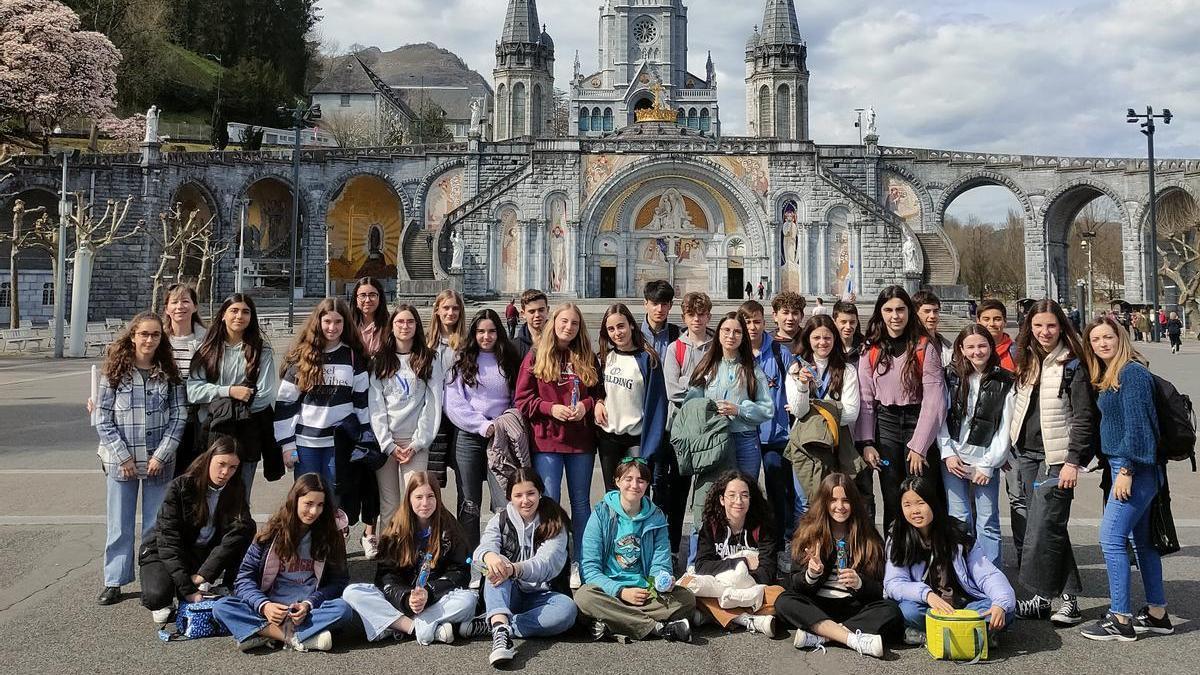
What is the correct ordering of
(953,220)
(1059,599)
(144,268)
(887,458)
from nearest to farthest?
(1059,599) → (887,458) → (144,268) → (953,220)

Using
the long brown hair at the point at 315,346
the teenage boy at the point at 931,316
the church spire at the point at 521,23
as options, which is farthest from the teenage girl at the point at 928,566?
the church spire at the point at 521,23

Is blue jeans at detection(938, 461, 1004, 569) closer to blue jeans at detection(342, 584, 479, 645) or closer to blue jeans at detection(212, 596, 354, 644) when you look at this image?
blue jeans at detection(342, 584, 479, 645)

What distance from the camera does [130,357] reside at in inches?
200

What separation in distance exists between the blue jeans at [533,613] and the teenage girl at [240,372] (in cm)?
188

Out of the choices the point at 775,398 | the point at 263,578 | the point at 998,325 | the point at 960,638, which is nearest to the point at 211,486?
the point at 263,578

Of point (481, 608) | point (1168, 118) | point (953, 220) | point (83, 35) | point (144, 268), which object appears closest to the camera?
point (481, 608)

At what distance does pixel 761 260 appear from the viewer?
117 feet

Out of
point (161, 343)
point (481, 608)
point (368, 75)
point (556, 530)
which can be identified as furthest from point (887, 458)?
point (368, 75)

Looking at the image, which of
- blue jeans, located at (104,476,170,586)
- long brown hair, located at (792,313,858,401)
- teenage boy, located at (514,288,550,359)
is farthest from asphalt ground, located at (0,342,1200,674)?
teenage boy, located at (514,288,550,359)

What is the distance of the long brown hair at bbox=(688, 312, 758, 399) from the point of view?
5457 mm

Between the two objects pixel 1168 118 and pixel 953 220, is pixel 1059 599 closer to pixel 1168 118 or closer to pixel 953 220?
pixel 1168 118

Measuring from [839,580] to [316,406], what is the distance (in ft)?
11.1

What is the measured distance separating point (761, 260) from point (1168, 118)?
49.8 feet

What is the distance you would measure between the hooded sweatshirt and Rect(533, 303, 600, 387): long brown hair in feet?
2.98
